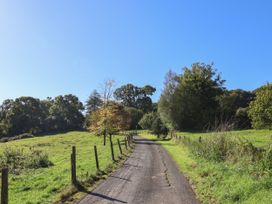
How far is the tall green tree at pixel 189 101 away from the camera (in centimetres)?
8156

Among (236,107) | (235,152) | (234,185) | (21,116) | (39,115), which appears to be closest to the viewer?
(234,185)

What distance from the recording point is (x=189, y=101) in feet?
269

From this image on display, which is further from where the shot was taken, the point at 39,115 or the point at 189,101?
the point at 39,115

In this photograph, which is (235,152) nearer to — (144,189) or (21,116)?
(144,189)

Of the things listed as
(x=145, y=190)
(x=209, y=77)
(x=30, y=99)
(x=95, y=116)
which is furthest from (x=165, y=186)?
(x=30, y=99)

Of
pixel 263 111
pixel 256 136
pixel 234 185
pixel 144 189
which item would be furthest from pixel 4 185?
pixel 263 111

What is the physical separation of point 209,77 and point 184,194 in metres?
75.0

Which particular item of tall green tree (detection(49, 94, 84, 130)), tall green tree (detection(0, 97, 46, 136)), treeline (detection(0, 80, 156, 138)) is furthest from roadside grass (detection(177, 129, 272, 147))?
tall green tree (detection(49, 94, 84, 130))

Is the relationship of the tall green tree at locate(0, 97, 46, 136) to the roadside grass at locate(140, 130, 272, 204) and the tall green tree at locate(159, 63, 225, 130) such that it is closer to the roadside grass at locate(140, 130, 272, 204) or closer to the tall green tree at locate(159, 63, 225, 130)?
the tall green tree at locate(159, 63, 225, 130)

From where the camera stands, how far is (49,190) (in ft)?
51.3

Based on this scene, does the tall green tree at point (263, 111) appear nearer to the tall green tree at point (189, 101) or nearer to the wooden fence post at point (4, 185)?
the tall green tree at point (189, 101)

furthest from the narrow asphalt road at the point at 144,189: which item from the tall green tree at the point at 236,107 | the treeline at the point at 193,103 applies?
the treeline at the point at 193,103

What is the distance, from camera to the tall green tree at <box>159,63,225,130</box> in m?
81.6

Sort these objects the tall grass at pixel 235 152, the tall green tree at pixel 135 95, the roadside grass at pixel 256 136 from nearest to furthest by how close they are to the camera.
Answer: the tall grass at pixel 235 152 → the roadside grass at pixel 256 136 → the tall green tree at pixel 135 95
